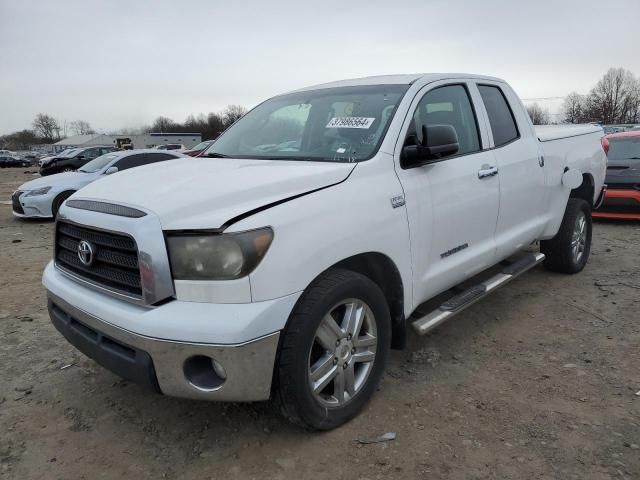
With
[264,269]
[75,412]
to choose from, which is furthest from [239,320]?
[75,412]

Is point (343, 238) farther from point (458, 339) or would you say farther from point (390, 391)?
point (458, 339)

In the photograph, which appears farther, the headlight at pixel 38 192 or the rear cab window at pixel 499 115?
the headlight at pixel 38 192

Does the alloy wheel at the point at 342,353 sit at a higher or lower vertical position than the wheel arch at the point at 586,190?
lower

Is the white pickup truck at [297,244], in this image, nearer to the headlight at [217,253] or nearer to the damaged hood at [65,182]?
the headlight at [217,253]

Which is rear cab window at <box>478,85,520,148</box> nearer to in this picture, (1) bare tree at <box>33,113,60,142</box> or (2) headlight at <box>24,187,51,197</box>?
(2) headlight at <box>24,187,51,197</box>

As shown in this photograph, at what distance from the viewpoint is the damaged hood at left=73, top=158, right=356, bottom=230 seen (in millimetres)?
2207

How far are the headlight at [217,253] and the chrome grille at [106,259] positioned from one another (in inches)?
8.2

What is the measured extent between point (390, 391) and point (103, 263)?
1.80 m

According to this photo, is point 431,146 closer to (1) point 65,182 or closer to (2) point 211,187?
(2) point 211,187

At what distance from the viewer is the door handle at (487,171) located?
3.46 m

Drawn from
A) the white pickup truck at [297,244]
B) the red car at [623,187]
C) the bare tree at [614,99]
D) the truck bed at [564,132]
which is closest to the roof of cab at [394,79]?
the white pickup truck at [297,244]

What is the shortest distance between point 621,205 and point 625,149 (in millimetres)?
1206

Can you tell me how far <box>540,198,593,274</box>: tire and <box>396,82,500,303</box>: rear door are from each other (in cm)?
160

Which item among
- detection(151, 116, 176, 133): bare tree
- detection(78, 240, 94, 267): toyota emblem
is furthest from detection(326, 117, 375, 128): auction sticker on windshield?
detection(151, 116, 176, 133): bare tree
